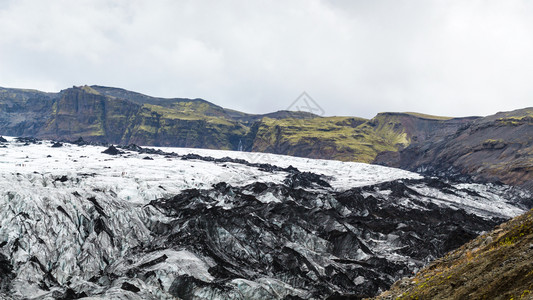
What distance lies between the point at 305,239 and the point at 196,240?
61.8 feet

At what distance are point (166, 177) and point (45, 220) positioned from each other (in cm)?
4683

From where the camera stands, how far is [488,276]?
856 inches

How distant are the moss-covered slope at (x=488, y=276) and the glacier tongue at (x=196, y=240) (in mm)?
15354

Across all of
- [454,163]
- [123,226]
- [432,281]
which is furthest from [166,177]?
[454,163]

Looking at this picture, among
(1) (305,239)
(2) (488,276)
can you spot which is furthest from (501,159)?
(2) (488,276)

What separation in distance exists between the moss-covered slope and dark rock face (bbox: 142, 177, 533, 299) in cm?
1289

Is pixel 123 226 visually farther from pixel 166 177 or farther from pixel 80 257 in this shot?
pixel 166 177

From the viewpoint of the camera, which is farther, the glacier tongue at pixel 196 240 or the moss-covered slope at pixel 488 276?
the glacier tongue at pixel 196 240

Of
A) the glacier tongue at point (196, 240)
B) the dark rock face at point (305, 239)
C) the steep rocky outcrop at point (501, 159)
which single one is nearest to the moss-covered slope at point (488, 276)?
the dark rock face at point (305, 239)

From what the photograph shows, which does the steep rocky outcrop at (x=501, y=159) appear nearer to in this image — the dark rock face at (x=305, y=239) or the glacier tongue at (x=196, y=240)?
the dark rock face at (x=305, y=239)

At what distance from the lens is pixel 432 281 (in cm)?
2645

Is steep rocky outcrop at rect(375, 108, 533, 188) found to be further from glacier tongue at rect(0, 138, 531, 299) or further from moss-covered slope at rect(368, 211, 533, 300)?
moss-covered slope at rect(368, 211, 533, 300)

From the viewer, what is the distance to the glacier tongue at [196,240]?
4110 cm

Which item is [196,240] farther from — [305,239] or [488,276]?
[488,276]
